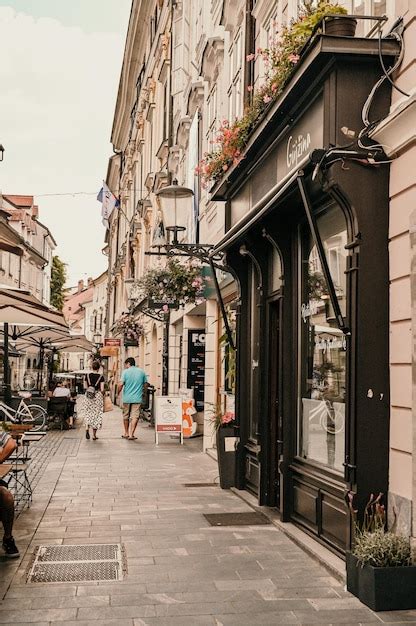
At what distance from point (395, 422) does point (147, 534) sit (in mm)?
3116

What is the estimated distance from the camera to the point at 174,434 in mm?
18578

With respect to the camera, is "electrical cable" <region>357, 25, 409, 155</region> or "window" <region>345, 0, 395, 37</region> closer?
"electrical cable" <region>357, 25, 409, 155</region>

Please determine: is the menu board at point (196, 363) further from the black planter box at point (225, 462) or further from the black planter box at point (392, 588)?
the black planter box at point (392, 588)

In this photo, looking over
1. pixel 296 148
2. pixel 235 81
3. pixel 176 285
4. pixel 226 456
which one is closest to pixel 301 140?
pixel 296 148

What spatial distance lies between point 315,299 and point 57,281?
245ft

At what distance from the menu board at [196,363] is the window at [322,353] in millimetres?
11777

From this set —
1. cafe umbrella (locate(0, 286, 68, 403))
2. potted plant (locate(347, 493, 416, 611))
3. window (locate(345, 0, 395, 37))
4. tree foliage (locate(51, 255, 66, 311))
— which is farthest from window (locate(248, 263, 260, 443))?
tree foliage (locate(51, 255, 66, 311))

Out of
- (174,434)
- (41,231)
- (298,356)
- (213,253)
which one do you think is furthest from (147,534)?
(41,231)

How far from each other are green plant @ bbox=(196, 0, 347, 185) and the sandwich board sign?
23.1ft

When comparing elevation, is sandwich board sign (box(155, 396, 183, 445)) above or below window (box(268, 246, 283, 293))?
Result: below

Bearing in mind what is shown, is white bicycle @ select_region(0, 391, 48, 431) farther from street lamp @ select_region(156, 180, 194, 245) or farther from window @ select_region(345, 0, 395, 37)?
window @ select_region(345, 0, 395, 37)

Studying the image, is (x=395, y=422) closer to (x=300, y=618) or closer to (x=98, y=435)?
(x=300, y=618)

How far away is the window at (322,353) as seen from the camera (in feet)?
24.0

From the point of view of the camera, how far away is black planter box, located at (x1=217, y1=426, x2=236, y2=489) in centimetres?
1100
